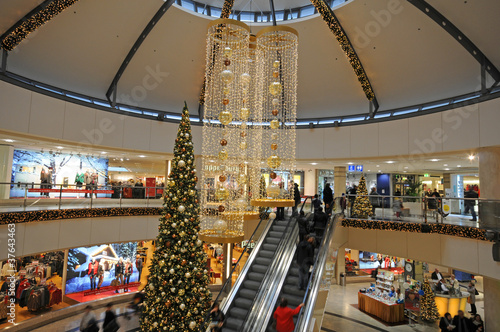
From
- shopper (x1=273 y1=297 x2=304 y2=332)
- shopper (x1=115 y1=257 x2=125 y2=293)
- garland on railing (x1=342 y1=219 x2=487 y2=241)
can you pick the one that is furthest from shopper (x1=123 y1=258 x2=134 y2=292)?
shopper (x1=273 y1=297 x2=304 y2=332)

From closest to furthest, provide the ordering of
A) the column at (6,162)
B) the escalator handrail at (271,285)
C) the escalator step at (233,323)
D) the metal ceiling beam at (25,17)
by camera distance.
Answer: the escalator handrail at (271,285), the escalator step at (233,323), the metal ceiling beam at (25,17), the column at (6,162)

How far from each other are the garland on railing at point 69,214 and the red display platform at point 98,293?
160 inches

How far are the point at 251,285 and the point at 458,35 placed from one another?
31.6 ft

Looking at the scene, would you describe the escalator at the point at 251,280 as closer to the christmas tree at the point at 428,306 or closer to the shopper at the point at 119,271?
the christmas tree at the point at 428,306

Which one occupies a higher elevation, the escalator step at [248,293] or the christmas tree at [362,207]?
the christmas tree at [362,207]

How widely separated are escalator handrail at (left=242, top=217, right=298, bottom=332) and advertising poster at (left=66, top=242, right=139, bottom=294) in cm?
838

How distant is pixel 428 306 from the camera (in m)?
11.9

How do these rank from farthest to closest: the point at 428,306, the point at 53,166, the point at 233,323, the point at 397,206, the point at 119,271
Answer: the point at 53,166 < the point at 119,271 < the point at 428,306 < the point at 397,206 < the point at 233,323

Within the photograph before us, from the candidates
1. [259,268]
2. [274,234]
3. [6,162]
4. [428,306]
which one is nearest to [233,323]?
[259,268]

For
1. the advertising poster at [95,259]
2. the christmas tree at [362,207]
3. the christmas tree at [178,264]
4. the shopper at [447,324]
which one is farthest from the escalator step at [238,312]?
the advertising poster at [95,259]

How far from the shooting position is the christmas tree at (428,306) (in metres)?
11.8

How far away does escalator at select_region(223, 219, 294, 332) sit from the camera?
23.3 ft

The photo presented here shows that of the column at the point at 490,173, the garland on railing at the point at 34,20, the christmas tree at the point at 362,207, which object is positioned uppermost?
the garland on railing at the point at 34,20

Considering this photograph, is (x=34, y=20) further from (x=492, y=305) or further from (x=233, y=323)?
(x=492, y=305)
